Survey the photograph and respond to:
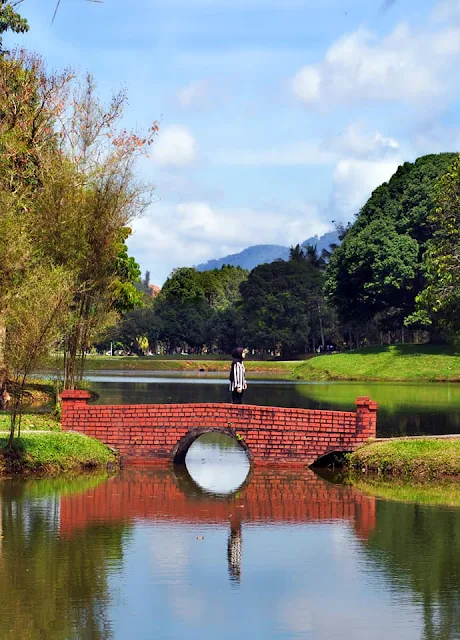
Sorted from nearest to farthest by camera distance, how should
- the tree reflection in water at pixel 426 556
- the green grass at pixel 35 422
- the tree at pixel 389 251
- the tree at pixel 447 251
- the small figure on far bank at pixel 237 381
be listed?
the tree reflection in water at pixel 426 556
the small figure on far bank at pixel 237 381
the green grass at pixel 35 422
the tree at pixel 447 251
the tree at pixel 389 251

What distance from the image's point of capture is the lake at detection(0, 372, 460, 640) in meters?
16.6

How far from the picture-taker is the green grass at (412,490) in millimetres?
27688

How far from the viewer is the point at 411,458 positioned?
102 ft

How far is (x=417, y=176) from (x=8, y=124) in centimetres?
6644

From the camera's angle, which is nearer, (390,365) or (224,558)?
(224,558)

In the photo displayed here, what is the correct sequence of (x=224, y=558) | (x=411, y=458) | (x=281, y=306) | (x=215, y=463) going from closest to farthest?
(x=224, y=558) < (x=411, y=458) < (x=215, y=463) < (x=281, y=306)

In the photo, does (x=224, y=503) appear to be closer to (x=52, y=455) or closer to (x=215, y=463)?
(x=52, y=455)

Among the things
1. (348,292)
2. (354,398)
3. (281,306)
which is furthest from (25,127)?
(281,306)

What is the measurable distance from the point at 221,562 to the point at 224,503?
716 cm

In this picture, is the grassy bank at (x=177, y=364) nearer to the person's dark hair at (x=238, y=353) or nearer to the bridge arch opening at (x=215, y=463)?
the bridge arch opening at (x=215, y=463)

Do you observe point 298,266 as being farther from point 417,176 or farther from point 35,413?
point 35,413

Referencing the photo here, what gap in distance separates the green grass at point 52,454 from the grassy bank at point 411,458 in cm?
769

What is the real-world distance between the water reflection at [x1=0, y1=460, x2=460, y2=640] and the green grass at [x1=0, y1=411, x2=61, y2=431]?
5.97 meters

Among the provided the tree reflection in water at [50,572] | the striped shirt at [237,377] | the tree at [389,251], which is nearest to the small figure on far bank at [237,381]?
the striped shirt at [237,377]
